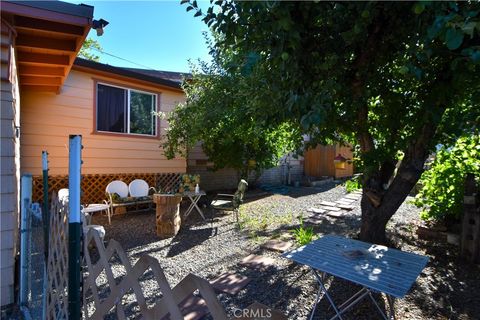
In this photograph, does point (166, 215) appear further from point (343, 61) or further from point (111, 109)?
point (343, 61)

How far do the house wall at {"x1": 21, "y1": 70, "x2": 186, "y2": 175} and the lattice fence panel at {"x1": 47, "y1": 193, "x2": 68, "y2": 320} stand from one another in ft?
15.9

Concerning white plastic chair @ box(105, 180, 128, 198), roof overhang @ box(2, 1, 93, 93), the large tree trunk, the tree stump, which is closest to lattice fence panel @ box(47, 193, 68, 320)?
roof overhang @ box(2, 1, 93, 93)

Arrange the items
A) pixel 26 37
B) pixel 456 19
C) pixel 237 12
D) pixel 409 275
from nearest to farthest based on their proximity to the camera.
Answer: pixel 456 19, pixel 409 275, pixel 237 12, pixel 26 37

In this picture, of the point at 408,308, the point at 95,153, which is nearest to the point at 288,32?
the point at 408,308

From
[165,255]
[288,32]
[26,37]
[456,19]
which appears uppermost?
[26,37]

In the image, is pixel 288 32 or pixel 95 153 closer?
pixel 288 32

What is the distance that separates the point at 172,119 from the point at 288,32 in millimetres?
5437

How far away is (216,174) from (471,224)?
827cm

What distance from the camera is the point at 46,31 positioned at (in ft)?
10.7

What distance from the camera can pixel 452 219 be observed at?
479 cm

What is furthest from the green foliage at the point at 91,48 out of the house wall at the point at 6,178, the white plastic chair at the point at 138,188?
the house wall at the point at 6,178

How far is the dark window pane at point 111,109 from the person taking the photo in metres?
7.14

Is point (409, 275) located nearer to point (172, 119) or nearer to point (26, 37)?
point (26, 37)

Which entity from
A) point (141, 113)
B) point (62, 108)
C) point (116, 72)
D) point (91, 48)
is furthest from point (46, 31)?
point (91, 48)
